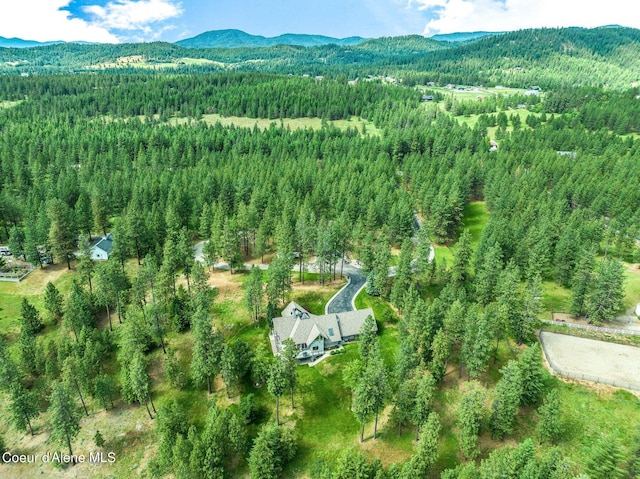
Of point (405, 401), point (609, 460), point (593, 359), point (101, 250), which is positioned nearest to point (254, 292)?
point (405, 401)

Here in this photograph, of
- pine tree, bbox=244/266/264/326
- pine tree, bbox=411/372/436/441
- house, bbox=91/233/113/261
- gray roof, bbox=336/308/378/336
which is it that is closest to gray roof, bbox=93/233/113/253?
house, bbox=91/233/113/261

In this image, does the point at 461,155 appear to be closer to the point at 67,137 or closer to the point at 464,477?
the point at 464,477

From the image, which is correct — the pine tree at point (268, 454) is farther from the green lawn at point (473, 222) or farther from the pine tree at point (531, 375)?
the green lawn at point (473, 222)

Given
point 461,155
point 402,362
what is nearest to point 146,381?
point 402,362

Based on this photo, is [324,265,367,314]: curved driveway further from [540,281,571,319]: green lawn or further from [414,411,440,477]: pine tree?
[540,281,571,319]: green lawn

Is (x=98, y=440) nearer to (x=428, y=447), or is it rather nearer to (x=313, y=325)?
(x=313, y=325)

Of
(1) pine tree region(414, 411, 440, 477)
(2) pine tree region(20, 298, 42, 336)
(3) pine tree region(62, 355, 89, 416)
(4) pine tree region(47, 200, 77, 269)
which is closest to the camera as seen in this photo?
(1) pine tree region(414, 411, 440, 477)

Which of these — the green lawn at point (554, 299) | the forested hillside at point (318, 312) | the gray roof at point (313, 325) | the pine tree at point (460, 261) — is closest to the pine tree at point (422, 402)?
the forested hillside at point (318, 312)
